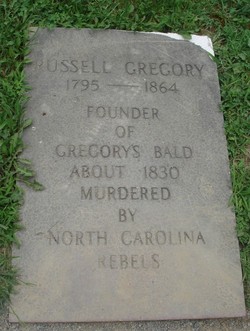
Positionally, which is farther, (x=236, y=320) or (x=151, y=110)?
(x=151, y=110)

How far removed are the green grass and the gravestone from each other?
0.07m

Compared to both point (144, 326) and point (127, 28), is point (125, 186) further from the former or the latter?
point (127, 28)

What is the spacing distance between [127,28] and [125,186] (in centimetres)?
102

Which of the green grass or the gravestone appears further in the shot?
the green grass

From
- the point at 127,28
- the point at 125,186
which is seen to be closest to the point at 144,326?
the point at 125,186

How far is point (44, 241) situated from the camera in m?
2.34

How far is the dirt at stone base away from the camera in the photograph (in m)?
2.28

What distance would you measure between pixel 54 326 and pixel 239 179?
4.06ft

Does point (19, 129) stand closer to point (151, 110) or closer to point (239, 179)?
point (151, 110)

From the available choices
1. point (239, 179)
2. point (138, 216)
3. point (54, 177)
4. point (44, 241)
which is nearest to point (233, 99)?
point (239, 179)

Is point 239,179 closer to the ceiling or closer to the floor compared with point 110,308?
closer to the ceiling

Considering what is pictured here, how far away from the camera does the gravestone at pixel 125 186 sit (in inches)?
90.7

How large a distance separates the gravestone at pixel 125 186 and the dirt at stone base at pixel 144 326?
0.08 metres

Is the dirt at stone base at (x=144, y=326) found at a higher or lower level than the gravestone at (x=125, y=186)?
lower
